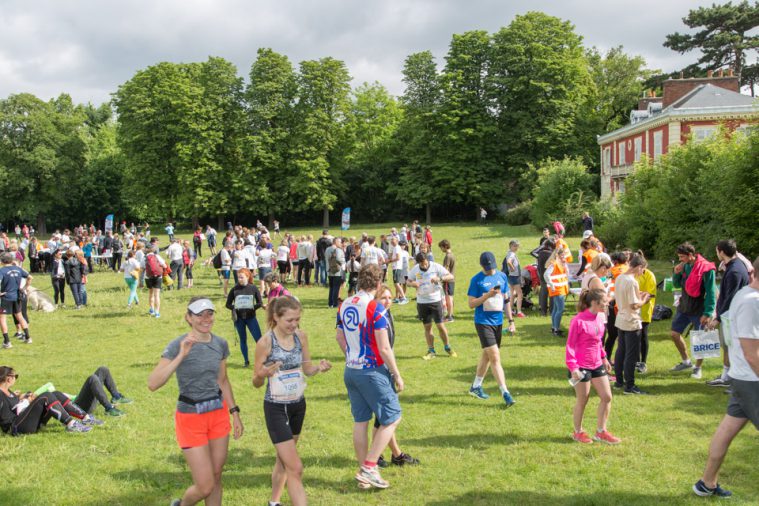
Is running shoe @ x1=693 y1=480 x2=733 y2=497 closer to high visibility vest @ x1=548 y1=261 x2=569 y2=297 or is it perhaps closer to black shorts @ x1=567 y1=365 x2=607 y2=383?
black shorts @ x1=567 y1=365 x2=607 y2=383

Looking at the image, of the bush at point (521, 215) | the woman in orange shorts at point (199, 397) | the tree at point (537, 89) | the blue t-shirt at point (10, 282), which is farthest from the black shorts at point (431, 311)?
the tree at point (537, 89)

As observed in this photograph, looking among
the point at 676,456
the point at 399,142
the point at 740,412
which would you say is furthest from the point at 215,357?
the point at 399,142

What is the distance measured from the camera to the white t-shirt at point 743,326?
14.4 feet

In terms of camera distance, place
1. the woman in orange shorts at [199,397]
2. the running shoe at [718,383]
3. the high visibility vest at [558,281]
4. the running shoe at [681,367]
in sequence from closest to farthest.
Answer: the woman in orange shorts at [199,397]
the running shoe at [718,383]
the running shoe at [681,367]
the high visibility vest at [558,281]

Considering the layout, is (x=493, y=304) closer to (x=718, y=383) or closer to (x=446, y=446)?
(x=446, y=446)

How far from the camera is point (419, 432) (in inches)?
267

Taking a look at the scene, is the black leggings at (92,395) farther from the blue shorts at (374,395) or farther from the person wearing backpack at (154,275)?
the person wearing backpack at (154,275)

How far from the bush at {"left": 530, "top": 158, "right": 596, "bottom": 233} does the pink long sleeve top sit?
96.8 ft

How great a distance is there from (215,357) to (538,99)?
1858 inches

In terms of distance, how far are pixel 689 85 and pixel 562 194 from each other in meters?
12.3

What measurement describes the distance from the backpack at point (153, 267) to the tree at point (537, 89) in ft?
121

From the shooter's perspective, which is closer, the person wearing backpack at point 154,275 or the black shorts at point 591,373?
the black shorts at point 591,373

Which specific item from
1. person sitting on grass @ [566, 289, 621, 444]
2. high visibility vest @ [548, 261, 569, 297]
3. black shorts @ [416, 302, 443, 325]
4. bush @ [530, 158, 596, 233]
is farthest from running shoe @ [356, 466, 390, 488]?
bush @ [530, 158, 596, 233]

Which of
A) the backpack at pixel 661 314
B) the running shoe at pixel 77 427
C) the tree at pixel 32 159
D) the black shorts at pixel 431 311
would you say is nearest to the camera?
the running shoe at pixel 77 427
